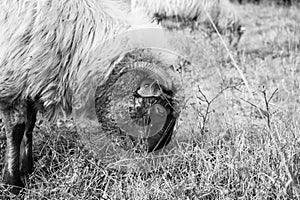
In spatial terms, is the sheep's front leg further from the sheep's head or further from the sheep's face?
the sheep's face

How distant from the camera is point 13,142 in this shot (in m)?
3.13

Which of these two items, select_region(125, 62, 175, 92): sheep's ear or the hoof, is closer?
select_region(125, 62, 175, 92): sheep's ear

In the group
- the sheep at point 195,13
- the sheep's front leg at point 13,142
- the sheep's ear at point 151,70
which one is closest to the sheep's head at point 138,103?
the sheep's ear at point 151,70

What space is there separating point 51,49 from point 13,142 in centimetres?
61

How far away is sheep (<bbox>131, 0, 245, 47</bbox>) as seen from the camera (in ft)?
21.1

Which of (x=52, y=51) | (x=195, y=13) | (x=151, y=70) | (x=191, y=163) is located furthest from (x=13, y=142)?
(x=195, y=13)

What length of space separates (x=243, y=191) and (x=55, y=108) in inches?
44.7

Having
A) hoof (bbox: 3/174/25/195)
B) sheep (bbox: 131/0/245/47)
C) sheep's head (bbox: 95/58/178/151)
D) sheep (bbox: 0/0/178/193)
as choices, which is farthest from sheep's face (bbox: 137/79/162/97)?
sheep (bbox: 131/0/245/47)

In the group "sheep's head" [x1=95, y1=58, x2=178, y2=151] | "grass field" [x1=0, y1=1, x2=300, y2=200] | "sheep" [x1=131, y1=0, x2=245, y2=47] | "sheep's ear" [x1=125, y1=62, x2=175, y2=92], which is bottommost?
"grass field" [x1=0, y1=1, x2=300, y2=200]

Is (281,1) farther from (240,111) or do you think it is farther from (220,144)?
(220,144)

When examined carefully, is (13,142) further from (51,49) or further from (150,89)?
(150,89)

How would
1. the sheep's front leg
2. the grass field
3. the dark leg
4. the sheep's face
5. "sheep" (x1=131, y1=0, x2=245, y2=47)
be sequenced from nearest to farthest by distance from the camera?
1. the grass field
2. the sheep's face
3. the sheep's front leg
4. the dark leg
5. "sheep" (x1=131, y1=0, x2=245, y2=47)

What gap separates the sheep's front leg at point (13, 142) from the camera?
306 cm

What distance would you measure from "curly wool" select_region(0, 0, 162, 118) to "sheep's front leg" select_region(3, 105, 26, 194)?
0.07 m
